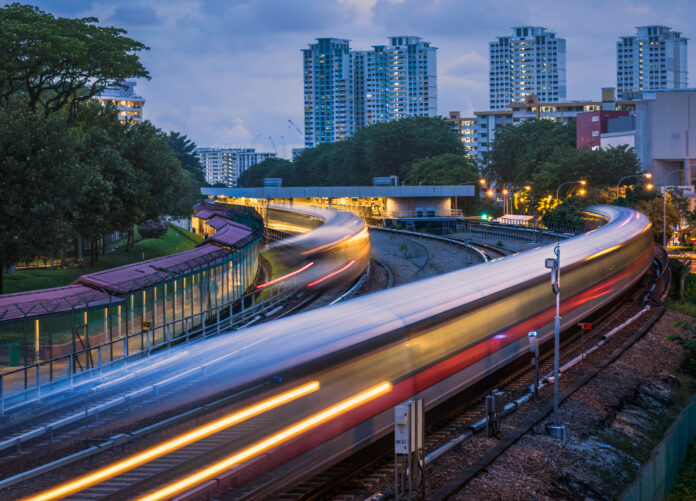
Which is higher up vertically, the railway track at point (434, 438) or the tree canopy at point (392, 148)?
the tree canopy at point (392, 148)

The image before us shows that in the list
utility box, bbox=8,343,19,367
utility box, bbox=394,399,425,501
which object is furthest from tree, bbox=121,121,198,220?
utility box, bbox=394,399,425,501

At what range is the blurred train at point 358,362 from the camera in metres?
10.8

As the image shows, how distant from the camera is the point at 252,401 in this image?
1084 cm

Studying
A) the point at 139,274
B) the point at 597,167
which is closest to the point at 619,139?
the point at 597,167

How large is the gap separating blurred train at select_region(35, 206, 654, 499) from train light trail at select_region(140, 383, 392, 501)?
0.01 metres

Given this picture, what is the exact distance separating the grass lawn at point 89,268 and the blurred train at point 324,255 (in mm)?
13590

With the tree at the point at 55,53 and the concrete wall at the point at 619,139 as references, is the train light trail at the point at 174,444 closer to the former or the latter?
the tree at the point at 55,53

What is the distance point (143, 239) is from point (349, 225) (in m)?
43.2

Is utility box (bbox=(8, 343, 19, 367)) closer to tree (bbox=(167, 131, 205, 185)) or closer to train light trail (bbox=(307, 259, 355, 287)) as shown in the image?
train light trail (bbox=(307, 259, 355, 287))

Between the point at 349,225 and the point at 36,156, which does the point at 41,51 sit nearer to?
the point at 36,156

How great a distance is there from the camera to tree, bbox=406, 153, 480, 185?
4021 inches

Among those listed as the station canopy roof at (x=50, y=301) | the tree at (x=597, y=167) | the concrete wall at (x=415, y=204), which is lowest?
the station canopy roof at (x=50, y=301)

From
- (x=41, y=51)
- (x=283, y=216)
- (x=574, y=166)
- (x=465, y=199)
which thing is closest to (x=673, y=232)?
(x=574, y=166)

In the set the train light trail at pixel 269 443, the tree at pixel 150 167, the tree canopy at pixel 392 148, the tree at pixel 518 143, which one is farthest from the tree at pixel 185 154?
the train light trail at pixel 269 443
